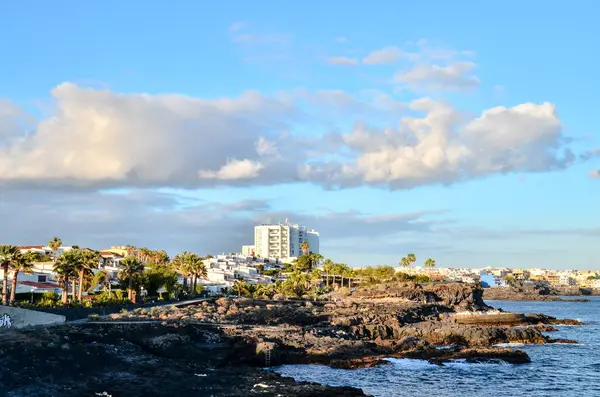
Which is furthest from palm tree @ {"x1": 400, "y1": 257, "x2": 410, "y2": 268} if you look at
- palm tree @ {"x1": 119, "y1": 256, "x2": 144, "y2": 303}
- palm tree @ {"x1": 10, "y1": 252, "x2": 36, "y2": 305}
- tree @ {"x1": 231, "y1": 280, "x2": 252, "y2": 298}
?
palm tree @ {"x1": 10, "y1": 252, "x2": 36, "y2": 305}

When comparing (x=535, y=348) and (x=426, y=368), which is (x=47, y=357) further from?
(x=535, y=348)

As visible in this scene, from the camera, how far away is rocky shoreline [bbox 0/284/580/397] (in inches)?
1324

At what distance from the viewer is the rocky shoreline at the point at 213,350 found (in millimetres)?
33625

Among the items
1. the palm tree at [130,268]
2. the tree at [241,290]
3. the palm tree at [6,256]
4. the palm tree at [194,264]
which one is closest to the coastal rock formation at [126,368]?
the palm tree at [6,256]

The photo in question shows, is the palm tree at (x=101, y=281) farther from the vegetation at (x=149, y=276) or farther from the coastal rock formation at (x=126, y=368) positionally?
the coastal rock formation at (x=126, y=368)

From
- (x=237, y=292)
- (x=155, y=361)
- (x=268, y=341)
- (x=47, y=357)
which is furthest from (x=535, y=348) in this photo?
(x=237, y=292)

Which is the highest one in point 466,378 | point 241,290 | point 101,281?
point 101,281

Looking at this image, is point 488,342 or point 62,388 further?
point 488,342

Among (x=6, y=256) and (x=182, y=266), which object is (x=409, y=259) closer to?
(x=182, y=266)

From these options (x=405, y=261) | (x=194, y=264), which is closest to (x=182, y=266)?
(x=194, y=264)

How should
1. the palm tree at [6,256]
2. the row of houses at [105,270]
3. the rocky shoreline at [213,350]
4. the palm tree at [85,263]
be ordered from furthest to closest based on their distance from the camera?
the row of houses at [105,270] → the palm tree at [85,263] → the palm tree at [6,256] → the rocky shoreline at [213,350]

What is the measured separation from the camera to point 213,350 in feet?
156

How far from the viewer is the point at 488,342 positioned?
6203 centimetres

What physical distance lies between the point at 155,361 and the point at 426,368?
20084 mm
